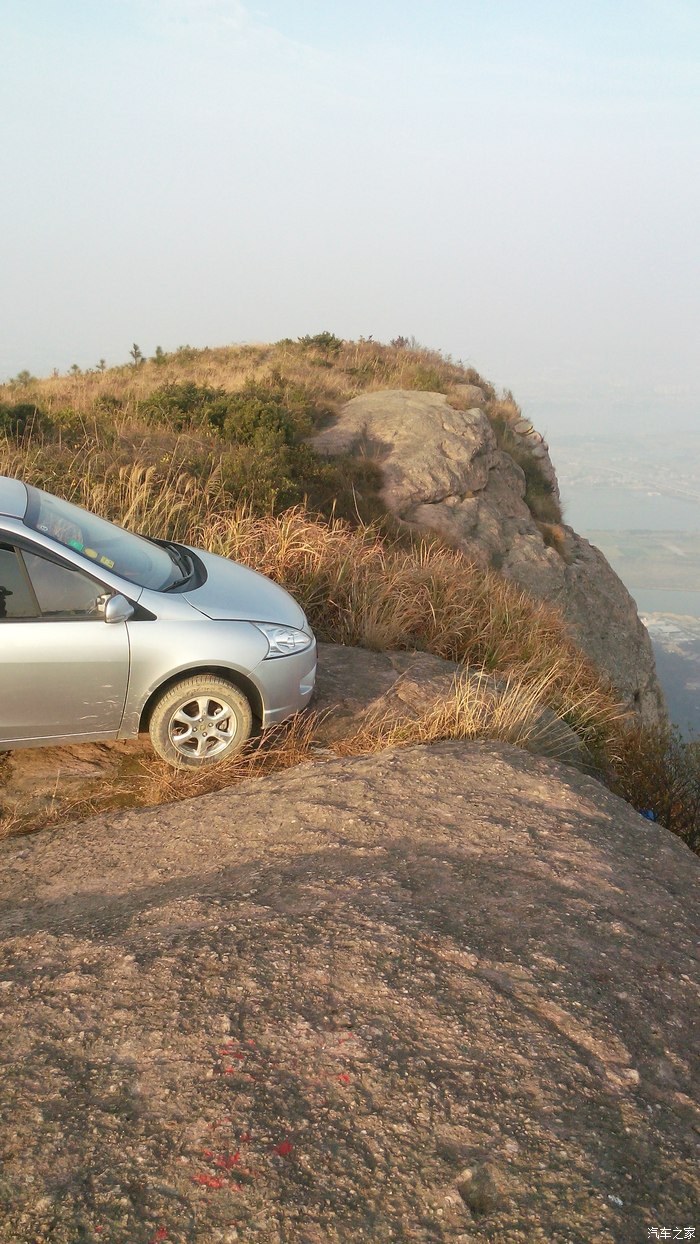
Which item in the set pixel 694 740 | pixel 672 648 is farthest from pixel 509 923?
pixel 672 648

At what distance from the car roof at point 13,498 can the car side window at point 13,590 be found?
9.5 inches

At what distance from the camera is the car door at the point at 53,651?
456cm

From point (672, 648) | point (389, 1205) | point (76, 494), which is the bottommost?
point (672, 648)

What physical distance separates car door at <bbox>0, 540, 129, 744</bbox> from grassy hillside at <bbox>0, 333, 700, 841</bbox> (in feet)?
2.23

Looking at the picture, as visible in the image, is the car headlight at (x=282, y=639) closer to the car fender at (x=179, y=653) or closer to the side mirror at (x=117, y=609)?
the car fender at (x=179, y=653)

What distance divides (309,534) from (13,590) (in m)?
4.41

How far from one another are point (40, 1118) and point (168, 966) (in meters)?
0.76

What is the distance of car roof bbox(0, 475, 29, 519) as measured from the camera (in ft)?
15.4

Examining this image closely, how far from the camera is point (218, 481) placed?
382 inches

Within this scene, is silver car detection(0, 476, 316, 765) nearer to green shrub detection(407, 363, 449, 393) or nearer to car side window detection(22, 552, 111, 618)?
car side window detection(22, 552, 111, 618)

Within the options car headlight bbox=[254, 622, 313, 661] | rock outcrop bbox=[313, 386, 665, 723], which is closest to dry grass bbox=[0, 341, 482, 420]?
rock outcrop bbox=[313, 386, 665, 723]

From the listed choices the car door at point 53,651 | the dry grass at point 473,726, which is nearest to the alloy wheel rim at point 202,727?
the car door at point 53,651

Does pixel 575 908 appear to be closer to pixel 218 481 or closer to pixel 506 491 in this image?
pixel 218 481

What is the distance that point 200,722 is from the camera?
510 cm
